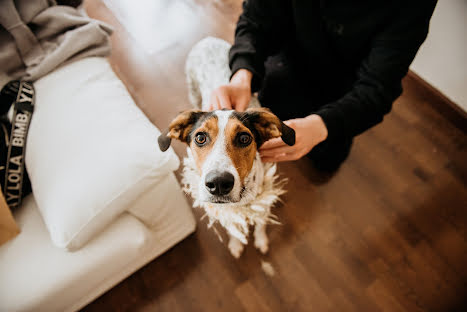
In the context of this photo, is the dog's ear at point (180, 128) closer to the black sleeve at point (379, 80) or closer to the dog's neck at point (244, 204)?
the dog's neck at point (244, 204)

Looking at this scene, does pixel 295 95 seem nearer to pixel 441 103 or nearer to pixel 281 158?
pixel 281 158

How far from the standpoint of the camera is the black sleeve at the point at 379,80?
145cm

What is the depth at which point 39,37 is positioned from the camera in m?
1.96

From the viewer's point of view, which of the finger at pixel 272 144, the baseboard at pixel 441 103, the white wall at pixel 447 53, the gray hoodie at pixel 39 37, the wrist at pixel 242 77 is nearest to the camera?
the finger at pixel 272 144

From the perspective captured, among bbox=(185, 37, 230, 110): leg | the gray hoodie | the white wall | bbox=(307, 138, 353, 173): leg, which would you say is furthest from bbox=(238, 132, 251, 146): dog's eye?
the white wall

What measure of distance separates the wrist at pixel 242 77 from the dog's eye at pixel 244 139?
1.77 feet

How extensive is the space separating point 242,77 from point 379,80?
809 millimetres

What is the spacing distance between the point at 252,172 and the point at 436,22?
7.51 feet

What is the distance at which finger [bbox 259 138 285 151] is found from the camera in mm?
1513

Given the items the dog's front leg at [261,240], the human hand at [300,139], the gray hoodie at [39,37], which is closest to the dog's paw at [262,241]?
the dog's front leg at [261,240]

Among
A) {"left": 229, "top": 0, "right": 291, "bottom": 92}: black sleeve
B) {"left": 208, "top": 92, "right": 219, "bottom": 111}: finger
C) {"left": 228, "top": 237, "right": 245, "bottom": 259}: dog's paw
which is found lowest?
{"left": 228, "top": 237, "right": 245, "bottom": 259}: dog's paw

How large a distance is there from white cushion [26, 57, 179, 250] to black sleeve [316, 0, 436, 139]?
1029 mm

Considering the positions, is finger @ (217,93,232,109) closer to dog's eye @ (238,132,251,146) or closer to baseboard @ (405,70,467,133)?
dog's eye @ (238,132,251,146)

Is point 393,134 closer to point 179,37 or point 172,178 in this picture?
point 172,178
